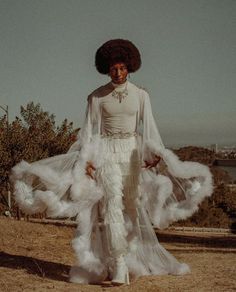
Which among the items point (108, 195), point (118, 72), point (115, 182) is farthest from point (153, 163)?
point (118, 72)

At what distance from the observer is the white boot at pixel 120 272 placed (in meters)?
5.13

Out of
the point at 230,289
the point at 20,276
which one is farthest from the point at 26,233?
the point at 230,289

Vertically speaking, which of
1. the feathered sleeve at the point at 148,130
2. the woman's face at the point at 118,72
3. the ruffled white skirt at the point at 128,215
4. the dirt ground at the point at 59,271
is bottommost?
the dirt ground at the point at 59,271

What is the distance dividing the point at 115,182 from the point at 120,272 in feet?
3.16

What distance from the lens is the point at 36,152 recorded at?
13727 millimetres

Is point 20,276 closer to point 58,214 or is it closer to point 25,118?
point 58,214

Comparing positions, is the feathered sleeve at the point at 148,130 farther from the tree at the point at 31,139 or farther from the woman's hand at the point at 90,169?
the tree at the point at 31,139

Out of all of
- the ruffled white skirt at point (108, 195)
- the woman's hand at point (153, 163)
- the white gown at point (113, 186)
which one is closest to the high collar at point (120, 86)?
the white gown at point (113, 186)

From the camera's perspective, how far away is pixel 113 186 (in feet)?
17.4

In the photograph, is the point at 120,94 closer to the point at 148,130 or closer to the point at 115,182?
the point at 148,130

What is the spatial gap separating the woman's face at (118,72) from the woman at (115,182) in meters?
0.01

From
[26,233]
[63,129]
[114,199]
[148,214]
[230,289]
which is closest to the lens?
[230,289]

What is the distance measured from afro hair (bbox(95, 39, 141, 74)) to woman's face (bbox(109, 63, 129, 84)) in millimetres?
47

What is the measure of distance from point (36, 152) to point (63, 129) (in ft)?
4.79
